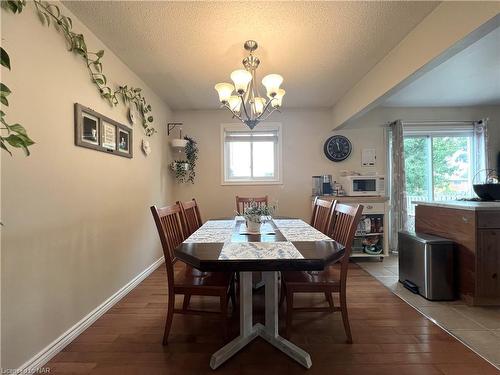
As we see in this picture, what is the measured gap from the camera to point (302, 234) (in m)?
1.85

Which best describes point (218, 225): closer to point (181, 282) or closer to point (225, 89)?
point (181, 282)

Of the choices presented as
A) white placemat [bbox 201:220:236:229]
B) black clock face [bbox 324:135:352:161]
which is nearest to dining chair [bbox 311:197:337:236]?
white placemat [bbox 201:220:236:229]

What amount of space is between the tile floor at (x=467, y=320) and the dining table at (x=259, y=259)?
3.89 ft

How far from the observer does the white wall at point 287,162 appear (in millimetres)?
4098

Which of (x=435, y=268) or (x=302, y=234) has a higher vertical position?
(x=302, y=234)

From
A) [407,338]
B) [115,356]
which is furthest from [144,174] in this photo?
[407,338]

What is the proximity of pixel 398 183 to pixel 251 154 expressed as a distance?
235 cm

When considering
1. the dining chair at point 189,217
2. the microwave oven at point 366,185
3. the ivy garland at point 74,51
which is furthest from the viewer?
the microwave oven at point 366,185

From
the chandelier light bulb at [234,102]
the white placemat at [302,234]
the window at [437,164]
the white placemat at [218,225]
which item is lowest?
the white placemat at [218,225]

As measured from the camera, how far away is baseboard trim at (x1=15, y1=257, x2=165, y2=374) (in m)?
1.47

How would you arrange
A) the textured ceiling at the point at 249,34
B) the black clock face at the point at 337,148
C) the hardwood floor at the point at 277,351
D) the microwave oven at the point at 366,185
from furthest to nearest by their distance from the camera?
the black clock face at the point at 337,148, the microwave oven at the point at 366,185, the textured ceiling at the point at 249,34, the hardwood floor at the point at 277,351

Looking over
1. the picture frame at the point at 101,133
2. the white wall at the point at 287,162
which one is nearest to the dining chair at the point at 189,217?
the picture frame at the point at 101,133

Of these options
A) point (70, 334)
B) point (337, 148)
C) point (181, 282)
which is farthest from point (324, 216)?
point (70, 334)

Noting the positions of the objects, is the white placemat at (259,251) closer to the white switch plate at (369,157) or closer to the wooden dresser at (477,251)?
the wooden dresser at (477,251)
